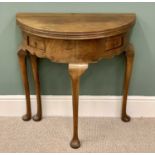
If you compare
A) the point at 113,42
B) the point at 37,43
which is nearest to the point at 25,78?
the point at 37,43

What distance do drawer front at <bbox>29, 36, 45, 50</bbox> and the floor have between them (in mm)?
576

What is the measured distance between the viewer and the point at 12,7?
1.69 metres

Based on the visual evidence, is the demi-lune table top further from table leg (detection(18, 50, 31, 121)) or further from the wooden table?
table leg (detection(18, 50, 31, 121))

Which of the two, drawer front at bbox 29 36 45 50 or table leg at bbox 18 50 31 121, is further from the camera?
table leg at bbox 18 50 31 121

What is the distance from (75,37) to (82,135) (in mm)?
673

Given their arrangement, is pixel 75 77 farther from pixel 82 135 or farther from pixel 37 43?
pixel 82 135

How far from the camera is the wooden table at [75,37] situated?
1439 millimetres

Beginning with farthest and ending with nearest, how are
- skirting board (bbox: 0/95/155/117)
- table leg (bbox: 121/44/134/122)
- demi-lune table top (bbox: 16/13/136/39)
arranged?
skirting board (bbox: 0/95/155/117) → table leg (bbox: 121/44/134/122) → demi-lune table top (bbox: 16/13/136/39)

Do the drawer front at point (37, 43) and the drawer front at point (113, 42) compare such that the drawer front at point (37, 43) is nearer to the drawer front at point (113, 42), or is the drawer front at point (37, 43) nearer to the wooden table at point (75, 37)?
the wooden table at point (75, 37)

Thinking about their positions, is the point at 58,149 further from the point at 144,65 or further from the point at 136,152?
the point at 144,65

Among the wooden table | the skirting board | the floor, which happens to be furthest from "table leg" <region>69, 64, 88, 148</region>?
the skirting board

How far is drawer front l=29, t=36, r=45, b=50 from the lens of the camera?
151 cm

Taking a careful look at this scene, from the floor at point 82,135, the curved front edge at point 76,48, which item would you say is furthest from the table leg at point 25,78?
the curved front edge at point 76,48

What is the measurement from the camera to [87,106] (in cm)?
197
